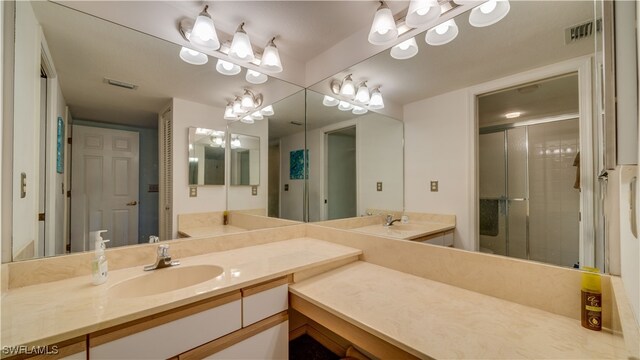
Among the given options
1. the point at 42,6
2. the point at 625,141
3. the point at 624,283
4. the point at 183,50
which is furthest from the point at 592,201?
the point at 42,6

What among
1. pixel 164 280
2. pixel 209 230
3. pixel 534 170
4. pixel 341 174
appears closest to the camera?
pixel 534 170

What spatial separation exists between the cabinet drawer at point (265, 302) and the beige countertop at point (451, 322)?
56mm

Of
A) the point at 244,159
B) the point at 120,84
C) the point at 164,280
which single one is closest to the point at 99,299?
the point at 164,280

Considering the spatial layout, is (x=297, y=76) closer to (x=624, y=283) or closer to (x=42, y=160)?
(x=42, y=160)

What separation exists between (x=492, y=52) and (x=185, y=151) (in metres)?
1.65

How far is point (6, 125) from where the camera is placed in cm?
89

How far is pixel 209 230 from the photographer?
1478 millimetres

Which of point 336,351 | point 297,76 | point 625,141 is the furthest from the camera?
point 297,76

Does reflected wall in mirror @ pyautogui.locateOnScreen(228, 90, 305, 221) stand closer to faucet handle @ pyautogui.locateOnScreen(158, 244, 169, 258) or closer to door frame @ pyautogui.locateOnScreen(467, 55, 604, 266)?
faucet handle @ pyautogui.locateOnScreen(158, 244, 169, 258)

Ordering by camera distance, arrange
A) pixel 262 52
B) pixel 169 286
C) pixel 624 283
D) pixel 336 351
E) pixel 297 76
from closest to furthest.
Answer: pixel 624 283, pixel 169 286, pixel 336 351, pixel 262 52, pixel 297 76

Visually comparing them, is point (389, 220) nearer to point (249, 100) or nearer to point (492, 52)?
point (492, 52)

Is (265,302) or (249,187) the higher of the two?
(249,187)

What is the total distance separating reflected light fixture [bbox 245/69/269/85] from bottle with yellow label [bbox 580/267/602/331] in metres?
1.94

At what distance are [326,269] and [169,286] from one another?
0.77 m
